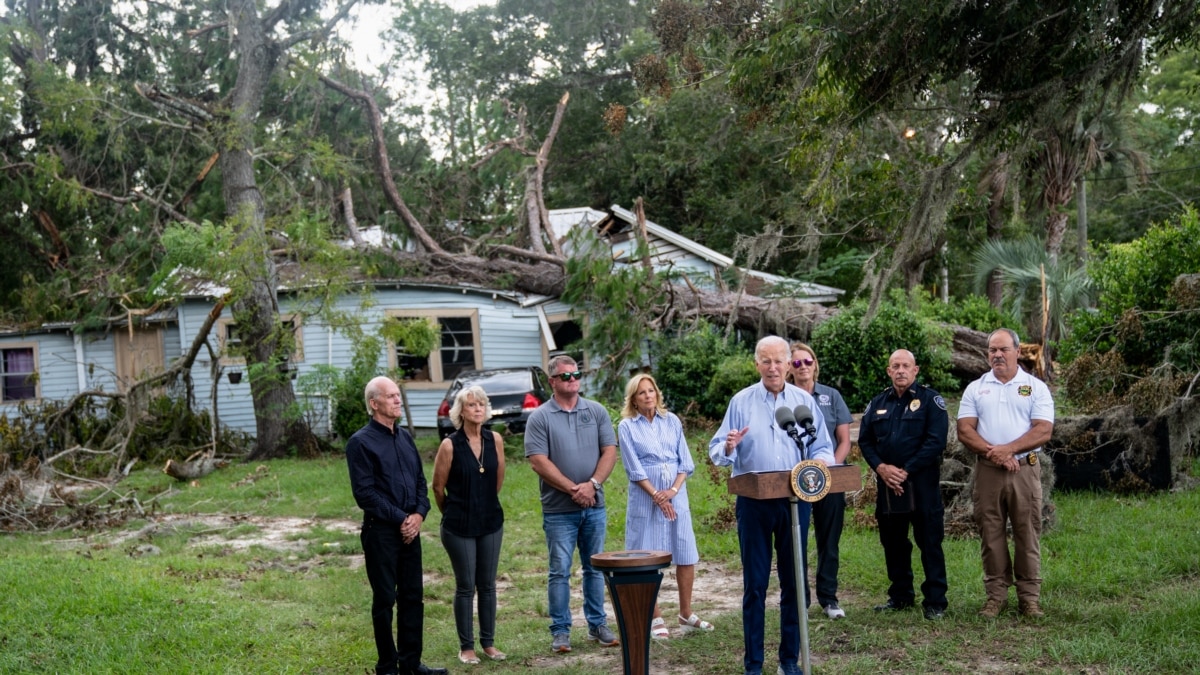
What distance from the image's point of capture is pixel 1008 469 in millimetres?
7137

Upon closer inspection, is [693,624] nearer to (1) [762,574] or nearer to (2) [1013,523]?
(1) [762,574]

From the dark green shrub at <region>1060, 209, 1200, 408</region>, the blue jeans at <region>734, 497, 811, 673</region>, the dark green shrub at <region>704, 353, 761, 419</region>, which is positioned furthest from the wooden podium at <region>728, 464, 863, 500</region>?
the dark green shrub at <region>704, 353, 761, 419</region>

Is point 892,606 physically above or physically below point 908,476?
below

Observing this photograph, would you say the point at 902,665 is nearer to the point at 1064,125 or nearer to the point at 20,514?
the point at 1064,125

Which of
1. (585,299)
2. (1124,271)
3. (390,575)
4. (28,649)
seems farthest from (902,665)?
(585,299)

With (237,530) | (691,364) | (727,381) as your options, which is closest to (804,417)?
(237,530)

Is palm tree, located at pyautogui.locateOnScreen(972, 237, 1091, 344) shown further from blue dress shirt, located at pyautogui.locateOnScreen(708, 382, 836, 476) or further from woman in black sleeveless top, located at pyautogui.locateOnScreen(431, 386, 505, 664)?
woman in black sleeveless top, located at pyautogui.locateOnScreen(431, 386, 505, 664)

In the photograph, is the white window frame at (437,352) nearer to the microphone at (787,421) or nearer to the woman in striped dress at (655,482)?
the woman in striped dress at (655,482)

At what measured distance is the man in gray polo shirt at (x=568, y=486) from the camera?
7320 millimetres

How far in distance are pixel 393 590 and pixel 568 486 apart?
1.29 meters

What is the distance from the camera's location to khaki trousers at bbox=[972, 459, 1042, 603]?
709 cm

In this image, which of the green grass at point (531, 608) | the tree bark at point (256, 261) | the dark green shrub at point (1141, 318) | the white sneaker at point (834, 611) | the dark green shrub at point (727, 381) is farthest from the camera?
the tree bark at point (256, 261)

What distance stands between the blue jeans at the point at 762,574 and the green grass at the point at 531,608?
41cm

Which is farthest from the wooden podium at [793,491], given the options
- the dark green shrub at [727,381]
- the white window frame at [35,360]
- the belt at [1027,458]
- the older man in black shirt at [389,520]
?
the white window frame at [35,360]
